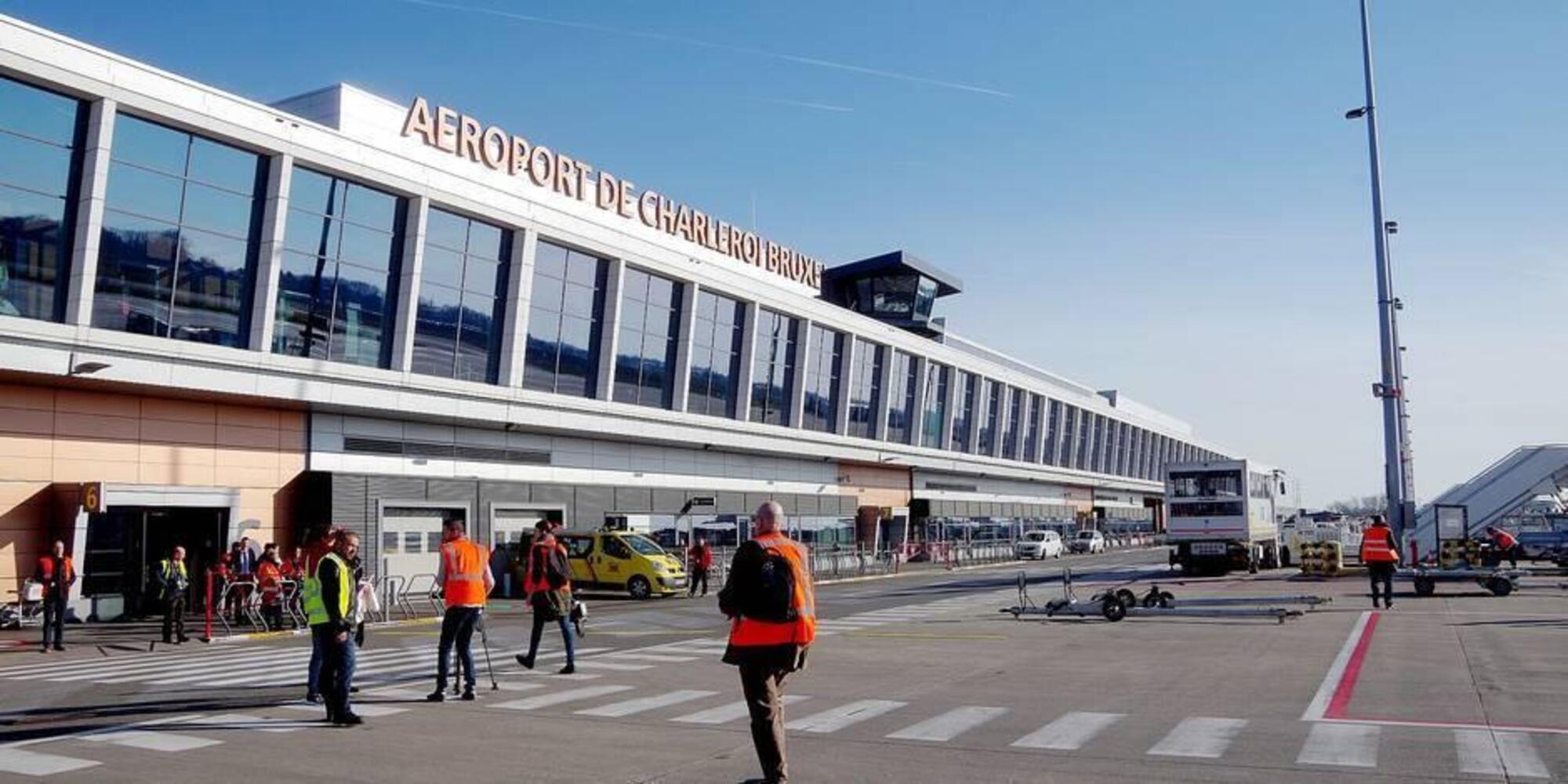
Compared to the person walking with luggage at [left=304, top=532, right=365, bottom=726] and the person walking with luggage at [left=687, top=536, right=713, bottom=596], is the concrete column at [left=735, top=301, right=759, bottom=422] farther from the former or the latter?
the person walking with luggage at [left=304, top=532, right=365, bottom=726]

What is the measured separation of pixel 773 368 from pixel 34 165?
31105mm

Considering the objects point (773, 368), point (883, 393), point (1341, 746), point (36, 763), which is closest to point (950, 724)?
point (1341, 746)

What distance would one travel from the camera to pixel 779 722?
7793mm

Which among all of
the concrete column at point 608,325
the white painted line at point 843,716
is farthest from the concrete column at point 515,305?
the white painted line at point 843,716

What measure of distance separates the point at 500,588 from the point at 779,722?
3009 centimetres

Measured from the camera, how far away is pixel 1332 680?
1330 centimetres

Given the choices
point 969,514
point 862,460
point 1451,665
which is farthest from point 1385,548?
point 969,514

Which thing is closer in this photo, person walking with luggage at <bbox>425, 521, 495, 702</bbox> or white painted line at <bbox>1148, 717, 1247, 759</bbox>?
white painted line at <bbox>1148, 717, 1247, 759</bbox>

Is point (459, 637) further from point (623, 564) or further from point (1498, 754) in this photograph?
point (623, 564)

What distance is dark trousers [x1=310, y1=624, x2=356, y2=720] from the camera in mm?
11117

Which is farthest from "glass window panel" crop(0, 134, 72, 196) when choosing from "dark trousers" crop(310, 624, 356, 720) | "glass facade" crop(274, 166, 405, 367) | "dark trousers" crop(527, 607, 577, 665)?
"dark trousers" crop(310, 624, 356, 720)

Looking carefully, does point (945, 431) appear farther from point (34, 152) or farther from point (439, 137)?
point (34, 152)

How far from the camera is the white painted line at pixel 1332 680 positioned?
11.1 metres

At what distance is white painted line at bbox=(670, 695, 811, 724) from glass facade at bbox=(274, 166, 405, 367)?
2119 centimetres
